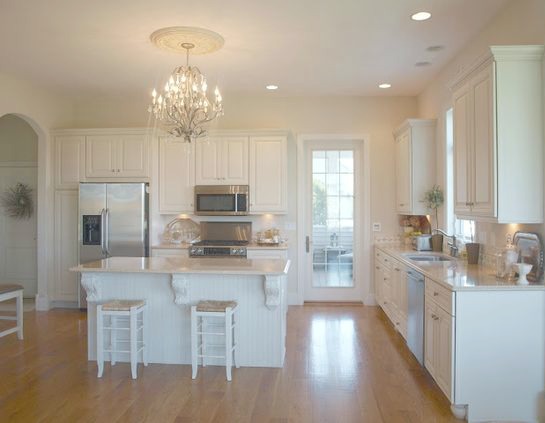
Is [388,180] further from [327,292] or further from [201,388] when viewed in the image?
[201,388]

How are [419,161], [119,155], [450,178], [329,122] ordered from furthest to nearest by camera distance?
[329,122], [119,155], [419,161], [450,178]

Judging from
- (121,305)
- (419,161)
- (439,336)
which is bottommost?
(439,336)

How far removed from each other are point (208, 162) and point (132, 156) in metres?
1.03

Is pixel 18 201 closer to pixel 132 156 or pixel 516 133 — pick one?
pixel 132 156

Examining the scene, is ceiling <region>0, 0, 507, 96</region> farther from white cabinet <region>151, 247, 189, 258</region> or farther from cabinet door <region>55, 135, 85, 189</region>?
white cabinet <region>151, 247, 189, 258</region>

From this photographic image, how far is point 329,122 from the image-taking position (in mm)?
6332

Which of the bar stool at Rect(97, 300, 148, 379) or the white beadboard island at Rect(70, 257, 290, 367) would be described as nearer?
the bar stool at Rect(97, 300, 148, 379)

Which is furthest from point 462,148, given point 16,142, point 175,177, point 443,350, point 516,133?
point 16,142

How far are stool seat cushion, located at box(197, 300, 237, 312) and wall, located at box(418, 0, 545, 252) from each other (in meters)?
2.31

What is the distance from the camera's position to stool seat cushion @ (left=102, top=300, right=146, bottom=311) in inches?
145

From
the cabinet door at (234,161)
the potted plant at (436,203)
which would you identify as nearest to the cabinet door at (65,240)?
the cabinet door at (234,161)

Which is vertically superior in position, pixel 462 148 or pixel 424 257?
pixel 462 148

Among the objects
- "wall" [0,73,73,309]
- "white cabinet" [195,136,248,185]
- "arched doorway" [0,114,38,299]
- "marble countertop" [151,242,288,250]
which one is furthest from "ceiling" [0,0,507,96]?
"marble countertop" [151,242,288,250]

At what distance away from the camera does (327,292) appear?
Result: 649cm
